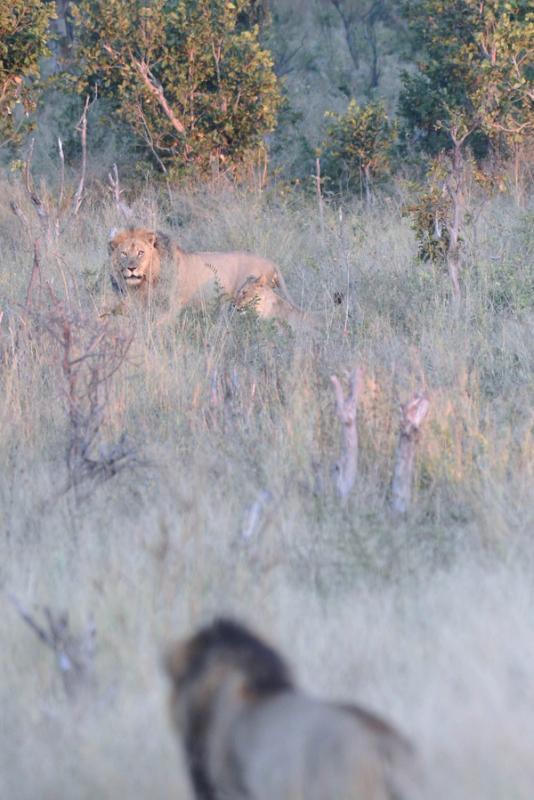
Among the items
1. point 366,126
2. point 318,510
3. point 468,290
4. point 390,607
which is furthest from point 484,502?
point 366,126

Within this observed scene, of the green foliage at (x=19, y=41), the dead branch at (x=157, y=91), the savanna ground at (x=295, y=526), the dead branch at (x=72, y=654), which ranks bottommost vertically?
the savanna ground at (x=295, y=526)

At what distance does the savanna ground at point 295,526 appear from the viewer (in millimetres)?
2836

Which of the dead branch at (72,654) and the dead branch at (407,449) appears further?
the dead branch at (407,449)

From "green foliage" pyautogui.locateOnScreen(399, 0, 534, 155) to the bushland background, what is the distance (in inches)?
1.7

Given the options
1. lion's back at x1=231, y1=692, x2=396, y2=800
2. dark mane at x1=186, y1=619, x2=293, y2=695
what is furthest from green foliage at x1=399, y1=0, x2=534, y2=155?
lion's back at x1=231, y1=692, x2=396, y2=800

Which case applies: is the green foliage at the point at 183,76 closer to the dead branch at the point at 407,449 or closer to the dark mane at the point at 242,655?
the dead branch at the point at 407,449

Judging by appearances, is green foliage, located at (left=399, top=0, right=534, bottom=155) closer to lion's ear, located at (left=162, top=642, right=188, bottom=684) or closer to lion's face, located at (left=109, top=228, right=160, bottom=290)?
lion's face, located at (left=109, top=228, right=160, bottom=290)

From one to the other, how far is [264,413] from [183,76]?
6768 millimetres

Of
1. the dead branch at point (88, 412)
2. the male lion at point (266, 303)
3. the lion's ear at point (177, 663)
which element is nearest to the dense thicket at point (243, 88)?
the male lion at point (266, 303)

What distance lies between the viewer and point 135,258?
8492 millimetres

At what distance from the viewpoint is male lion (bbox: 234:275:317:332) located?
7671 millimetres

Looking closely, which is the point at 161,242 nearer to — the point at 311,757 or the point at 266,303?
the point at 266,303

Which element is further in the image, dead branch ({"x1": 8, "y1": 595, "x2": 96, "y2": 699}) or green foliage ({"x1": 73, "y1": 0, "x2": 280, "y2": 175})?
green foliage ({"x1": 73, "y1": 0, "x2": 280, "y2": 175})

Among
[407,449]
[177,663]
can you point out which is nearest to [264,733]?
[177,663]
